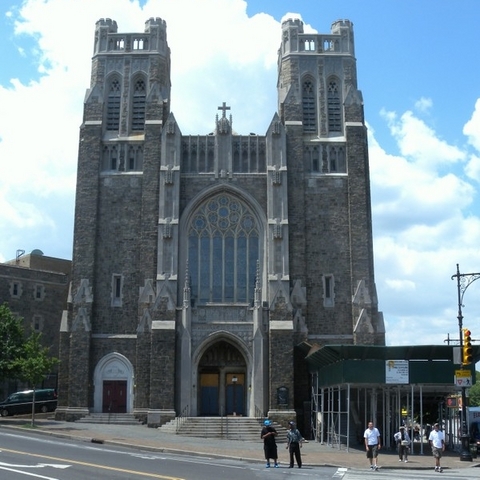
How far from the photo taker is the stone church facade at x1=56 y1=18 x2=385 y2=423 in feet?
139

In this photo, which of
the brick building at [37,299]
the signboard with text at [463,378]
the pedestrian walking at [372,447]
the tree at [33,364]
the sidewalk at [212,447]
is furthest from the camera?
the brick building at [37,299]

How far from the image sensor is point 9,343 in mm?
44250

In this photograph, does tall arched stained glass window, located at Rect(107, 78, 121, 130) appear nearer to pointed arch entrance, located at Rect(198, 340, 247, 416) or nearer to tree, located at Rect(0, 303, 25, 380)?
tree, located at Rect(0, 303, 25, 380)

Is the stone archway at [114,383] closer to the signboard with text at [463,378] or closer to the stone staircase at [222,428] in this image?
the stone staircase at [222,428]

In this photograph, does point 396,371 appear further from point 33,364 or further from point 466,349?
point 33,364

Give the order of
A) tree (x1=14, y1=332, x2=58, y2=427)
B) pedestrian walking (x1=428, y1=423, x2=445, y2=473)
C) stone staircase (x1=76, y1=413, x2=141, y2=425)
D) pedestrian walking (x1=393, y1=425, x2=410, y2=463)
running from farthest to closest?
stone staircase (x1=76, y1=413, x2=141, y2=425) → tree (x1=14, y1=332, x2=58, y2=427) → pedestrian walking (x1=393, y1=425, x2=410, y2=463) → pedestrian walking (x1=428, y1=423, x2=445, y2=473)

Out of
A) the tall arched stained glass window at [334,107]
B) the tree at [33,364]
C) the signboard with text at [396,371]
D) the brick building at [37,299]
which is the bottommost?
the signboard with text at [396,371]

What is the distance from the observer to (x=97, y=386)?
143 ft

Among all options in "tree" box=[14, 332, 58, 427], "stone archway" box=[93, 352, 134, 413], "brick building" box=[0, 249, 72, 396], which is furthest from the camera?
"brick building" box=[0, 249, 72, 396]

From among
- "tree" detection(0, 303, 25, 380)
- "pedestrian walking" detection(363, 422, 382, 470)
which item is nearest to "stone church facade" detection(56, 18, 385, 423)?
"tree" detection(0, 303, 25, 380)

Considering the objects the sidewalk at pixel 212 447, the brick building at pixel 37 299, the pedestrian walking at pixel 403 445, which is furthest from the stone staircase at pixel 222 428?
the brick building at pixel 37 299

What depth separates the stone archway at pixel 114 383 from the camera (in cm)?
4366

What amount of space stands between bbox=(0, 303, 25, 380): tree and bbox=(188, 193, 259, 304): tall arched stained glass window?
10811mm

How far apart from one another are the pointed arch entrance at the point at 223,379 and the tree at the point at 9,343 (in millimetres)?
10781
